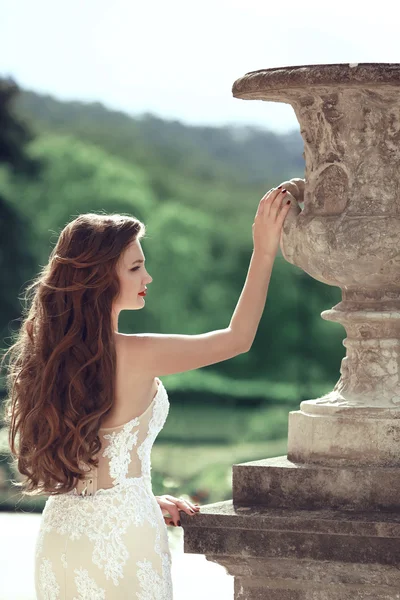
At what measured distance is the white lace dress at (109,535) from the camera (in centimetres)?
288

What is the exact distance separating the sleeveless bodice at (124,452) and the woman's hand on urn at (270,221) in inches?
16.3

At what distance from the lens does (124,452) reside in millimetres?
2891

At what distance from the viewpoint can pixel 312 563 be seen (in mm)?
2889

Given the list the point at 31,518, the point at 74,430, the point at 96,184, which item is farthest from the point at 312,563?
the point at 96,184

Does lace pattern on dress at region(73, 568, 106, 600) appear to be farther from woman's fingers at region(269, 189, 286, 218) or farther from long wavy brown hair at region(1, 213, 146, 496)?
woman's fingers at region(269, 189, 286, 218)

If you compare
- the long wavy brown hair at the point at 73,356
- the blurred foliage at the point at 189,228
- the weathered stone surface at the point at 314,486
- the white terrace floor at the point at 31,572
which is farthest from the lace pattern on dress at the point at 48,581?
the blurred foliage at the point at 189,228

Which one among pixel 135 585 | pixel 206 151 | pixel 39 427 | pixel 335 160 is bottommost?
pixel 135 585

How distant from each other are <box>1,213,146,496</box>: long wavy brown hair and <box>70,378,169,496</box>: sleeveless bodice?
0.13 feet

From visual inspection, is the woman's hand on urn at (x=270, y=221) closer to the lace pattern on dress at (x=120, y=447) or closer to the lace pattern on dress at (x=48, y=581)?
the lace pattern on dress at (x=120, y=447)

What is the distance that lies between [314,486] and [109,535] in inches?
19.7

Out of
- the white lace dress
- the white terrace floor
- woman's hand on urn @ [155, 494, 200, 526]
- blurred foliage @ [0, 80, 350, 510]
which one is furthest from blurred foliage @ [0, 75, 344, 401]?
the white lace dress

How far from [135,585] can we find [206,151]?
11.8m

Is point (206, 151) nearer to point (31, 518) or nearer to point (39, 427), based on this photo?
point (31, 518)

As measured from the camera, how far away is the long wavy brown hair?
2.84m
